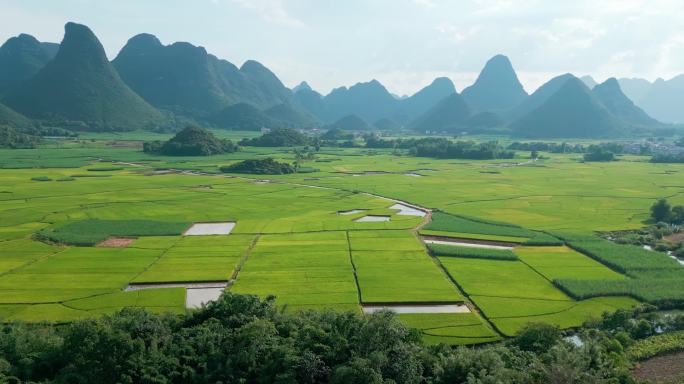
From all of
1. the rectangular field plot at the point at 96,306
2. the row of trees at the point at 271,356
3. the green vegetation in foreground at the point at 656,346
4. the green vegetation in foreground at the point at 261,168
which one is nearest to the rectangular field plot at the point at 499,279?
the green vegetation in foreground at the point at 656,346

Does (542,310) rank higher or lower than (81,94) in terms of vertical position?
lower

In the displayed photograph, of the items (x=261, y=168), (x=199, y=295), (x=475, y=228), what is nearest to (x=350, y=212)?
(x=475, y=228)

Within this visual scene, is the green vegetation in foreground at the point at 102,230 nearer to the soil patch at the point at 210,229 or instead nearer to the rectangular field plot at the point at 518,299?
the soil patch at the point at 210,229

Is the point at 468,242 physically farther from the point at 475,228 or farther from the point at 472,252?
the point at 472,252

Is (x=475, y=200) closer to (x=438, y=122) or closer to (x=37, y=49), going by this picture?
(x=438, y=122)

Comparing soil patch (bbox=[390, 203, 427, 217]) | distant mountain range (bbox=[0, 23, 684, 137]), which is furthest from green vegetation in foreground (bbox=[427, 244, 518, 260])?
distant mountain range (bbox=[0, 23, 684, 137])
